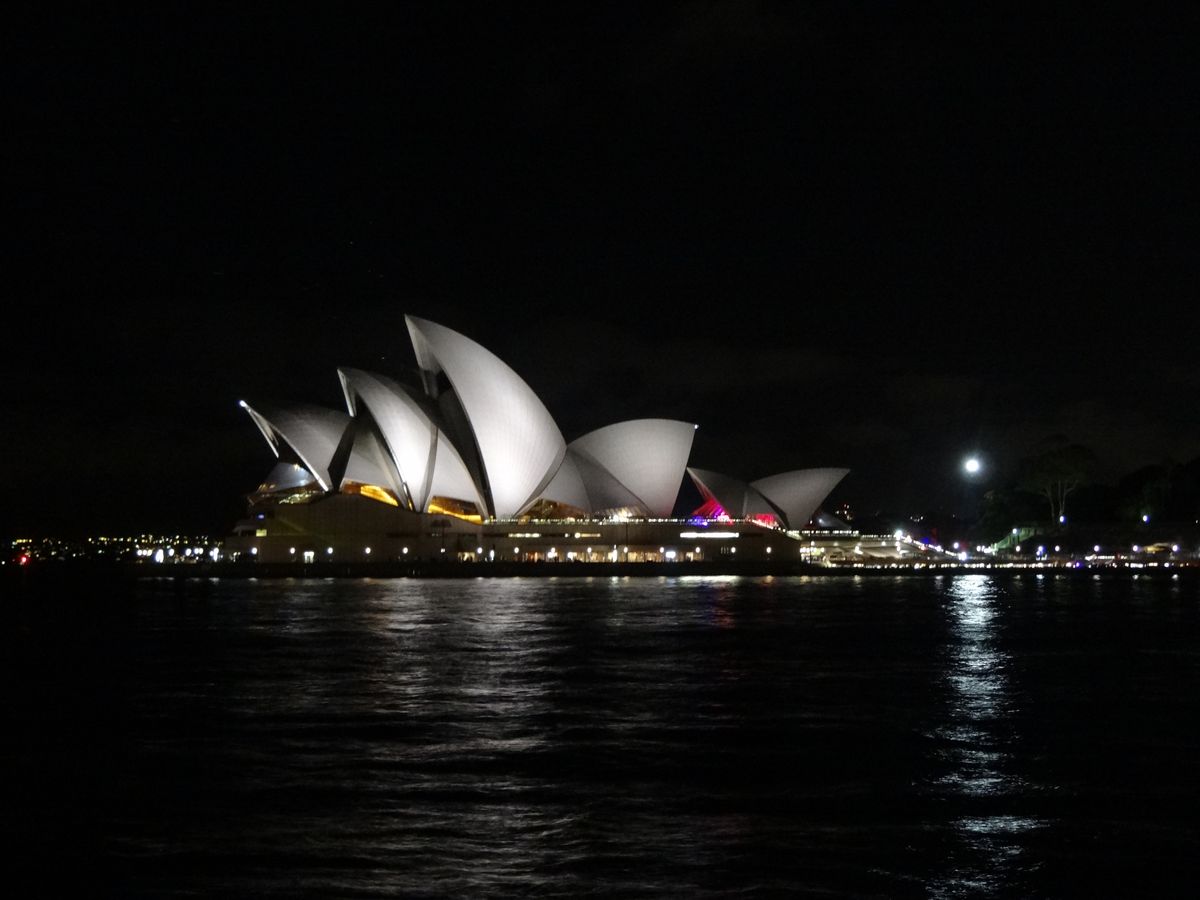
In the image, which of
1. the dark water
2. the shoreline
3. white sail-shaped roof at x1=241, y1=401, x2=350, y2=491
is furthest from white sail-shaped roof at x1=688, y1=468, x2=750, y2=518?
the dark water

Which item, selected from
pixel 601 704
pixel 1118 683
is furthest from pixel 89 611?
pixel 1118 683

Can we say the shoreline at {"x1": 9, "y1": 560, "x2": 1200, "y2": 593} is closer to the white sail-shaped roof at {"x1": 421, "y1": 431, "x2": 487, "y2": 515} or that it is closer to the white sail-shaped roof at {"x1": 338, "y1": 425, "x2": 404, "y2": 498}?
the white sail-shaped roof at {"x1": 421, "y1": 431, "x2": 487, "y2": 515}

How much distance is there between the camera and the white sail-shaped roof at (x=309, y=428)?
7275 cm

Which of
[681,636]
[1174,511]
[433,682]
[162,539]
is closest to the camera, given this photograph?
[433,682]

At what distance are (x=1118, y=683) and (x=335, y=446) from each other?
5856 cm

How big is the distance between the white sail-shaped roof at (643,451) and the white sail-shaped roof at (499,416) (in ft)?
23.1

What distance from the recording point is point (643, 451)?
8425 centimetres

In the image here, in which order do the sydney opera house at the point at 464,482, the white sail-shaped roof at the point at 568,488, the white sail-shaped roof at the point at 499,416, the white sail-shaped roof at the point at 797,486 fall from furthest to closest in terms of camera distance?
1. the white sail-shaped roof at the point at 797,486
2. the white sail-shaped roof at the point at 568,488
3. the sydney opera house at the point at 464,482
4. the white sail-shaped roof at the point at 499,416

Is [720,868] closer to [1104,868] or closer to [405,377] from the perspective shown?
[1104,868]

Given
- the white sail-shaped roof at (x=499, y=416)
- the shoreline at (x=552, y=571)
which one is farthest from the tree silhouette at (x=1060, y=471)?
the white sail-shaped roof at (x=499, y=416)

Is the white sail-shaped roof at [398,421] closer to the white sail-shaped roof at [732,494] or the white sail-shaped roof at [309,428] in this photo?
the white sail-shaped roof at [309,428]

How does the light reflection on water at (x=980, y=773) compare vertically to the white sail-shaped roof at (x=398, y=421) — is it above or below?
below

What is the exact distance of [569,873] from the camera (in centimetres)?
938

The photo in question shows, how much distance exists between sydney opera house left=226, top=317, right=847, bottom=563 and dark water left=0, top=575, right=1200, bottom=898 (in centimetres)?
3985
